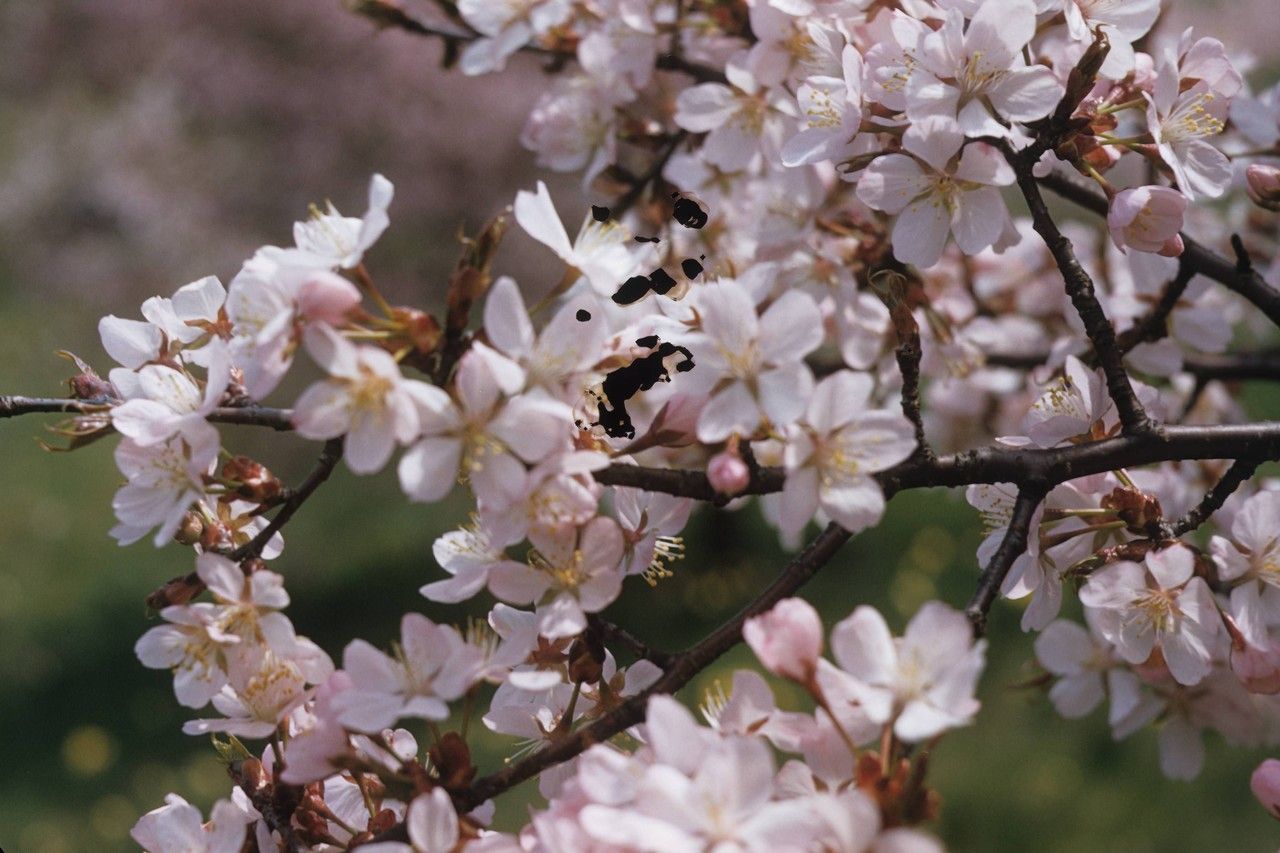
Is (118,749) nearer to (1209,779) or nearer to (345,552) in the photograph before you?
(345,552)

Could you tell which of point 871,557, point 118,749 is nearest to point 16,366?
point 118,749

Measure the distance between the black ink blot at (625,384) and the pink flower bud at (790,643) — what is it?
220 mm

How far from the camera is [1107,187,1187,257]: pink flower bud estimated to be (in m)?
1.08

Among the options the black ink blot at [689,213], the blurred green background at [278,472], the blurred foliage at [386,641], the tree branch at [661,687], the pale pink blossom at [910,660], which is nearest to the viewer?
the pale pink blossom at [910,660]

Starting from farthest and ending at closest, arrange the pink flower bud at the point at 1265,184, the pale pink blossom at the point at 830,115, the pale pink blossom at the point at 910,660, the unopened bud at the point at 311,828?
the pink flower bud at the point at 1265,184
the pale pink blossom at the point at 830,115
the unopened bud at the point at 311,828
the pale pink blossom at the point at 910,660

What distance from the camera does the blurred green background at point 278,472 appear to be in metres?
2.85

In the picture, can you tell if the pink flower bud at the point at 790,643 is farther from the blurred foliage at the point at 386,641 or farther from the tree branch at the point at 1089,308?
the blurred foliage at the point at 386,641

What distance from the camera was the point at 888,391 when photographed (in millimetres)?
1921

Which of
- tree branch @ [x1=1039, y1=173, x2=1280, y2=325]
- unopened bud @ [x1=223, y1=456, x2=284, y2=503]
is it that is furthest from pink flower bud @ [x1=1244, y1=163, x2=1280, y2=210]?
unopened bud @ [x1=223, y1=456, x2=284, y2=503]

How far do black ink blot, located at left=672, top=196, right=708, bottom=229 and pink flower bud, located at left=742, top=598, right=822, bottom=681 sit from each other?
Answer: 103 cm

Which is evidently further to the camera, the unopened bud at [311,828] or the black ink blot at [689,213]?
the black ink blot at [689,213]

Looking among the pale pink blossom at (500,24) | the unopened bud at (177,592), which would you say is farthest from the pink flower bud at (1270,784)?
the pale pink blossom at (500,24)

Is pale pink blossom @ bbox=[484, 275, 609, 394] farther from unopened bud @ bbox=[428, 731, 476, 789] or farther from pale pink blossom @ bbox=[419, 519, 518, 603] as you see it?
unopened bud @ bbox=[428, 731, 476, 789]

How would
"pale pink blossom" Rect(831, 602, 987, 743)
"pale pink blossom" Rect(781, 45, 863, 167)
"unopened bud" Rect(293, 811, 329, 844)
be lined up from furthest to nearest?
1. "pale pink blossom" Rect(781, 45, 863, 167)
2. "unopened bud" Rect(293, 811, 329, 844)
3. "pale pink blossom" Rect(831, 602, 987, 743)
